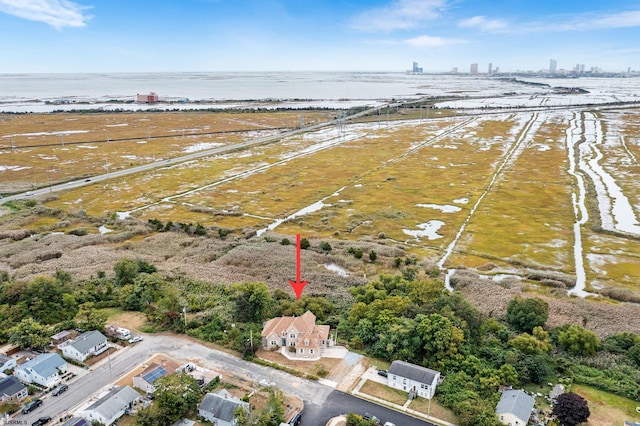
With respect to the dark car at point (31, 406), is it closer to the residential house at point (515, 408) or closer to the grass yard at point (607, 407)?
the residential house at point (515, 408)

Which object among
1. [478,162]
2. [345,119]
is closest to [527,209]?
[478,162]

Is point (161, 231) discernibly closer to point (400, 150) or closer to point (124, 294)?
point (124, 294)

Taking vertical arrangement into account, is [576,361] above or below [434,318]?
below

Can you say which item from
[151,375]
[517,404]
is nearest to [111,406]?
[151,375]

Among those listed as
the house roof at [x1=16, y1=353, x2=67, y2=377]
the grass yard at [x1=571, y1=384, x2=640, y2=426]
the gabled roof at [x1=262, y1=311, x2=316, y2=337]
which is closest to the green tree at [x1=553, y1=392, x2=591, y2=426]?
the grass yard at [x1=571, y1=384, x2=640, y2=426]

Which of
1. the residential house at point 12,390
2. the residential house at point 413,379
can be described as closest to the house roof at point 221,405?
the residential house at point 413,379

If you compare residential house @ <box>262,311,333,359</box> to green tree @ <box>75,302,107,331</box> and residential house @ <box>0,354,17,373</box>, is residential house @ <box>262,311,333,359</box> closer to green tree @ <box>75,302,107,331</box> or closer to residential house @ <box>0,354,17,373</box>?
green tree @ <box>75,302,107,331</box>
